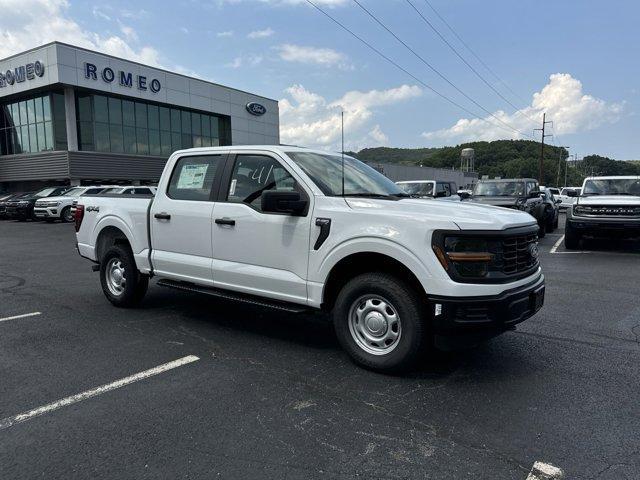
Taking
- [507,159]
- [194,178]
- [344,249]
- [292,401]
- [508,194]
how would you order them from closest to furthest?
1. [292,401]
2. [344,249]
3. [194,178]
4. [508,194]
5. [507,159]

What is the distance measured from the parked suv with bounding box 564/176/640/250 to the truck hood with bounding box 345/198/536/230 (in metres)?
8.53

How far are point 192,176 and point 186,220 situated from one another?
534 millimetres

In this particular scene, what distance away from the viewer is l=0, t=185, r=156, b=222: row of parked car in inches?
902

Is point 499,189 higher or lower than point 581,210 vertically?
higher

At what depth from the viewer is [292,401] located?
3697mm

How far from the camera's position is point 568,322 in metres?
5.84

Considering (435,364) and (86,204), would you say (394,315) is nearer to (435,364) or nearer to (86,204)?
(435,364)

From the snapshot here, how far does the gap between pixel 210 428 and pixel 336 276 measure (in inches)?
69.4

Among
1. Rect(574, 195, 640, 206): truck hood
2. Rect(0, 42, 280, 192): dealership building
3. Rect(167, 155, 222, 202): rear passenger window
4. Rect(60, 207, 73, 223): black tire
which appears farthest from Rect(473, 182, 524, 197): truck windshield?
Rect(0, 42, 280, 192): dealership building

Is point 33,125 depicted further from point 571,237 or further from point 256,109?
point 571,237

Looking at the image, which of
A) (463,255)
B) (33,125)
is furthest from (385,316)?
(33,125)

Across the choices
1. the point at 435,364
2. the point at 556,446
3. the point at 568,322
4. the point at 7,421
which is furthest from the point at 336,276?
the point at 568,322

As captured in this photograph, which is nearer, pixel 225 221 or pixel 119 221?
pixel 225 221

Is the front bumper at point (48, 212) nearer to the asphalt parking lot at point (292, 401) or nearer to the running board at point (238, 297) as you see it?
the asphalt parking lot at point (292, 401)
